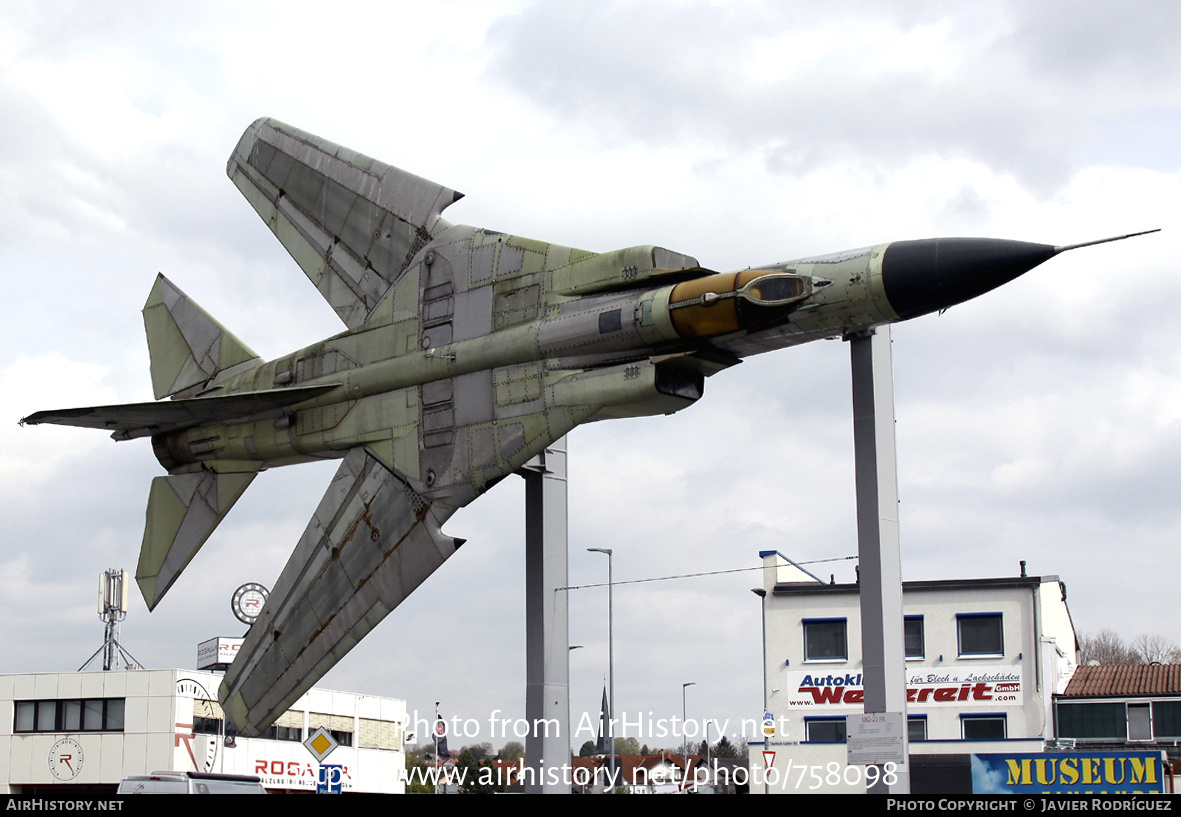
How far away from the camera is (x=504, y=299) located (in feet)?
56.0

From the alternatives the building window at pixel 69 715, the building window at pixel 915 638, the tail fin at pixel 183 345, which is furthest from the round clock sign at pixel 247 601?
the tail fin at pixel 183 345

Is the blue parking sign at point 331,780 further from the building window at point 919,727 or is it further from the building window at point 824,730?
the building window at point 919,727

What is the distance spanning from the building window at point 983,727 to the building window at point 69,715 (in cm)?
3114

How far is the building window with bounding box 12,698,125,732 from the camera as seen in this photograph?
1889 inches

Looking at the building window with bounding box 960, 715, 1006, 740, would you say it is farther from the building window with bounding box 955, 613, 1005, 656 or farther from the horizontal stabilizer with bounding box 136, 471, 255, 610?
the horizontal stabilizer with bounding box 136, 471, 255, 610

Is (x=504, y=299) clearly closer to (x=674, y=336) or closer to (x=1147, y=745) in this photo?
(x=674, y=336)

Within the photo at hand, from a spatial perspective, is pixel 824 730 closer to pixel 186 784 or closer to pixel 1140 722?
pixel 1140 722

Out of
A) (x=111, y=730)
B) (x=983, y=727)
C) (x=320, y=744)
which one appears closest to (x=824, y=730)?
(x=983, y=727)

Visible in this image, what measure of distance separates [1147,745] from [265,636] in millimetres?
29875

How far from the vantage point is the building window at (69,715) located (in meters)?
48.0

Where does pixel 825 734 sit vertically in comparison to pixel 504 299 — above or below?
below

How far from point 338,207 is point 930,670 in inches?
1047

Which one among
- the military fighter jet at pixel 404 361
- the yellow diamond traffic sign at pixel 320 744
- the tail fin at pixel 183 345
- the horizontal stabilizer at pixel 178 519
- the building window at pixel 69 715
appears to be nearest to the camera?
the military fighter jet at pixel 404 361
